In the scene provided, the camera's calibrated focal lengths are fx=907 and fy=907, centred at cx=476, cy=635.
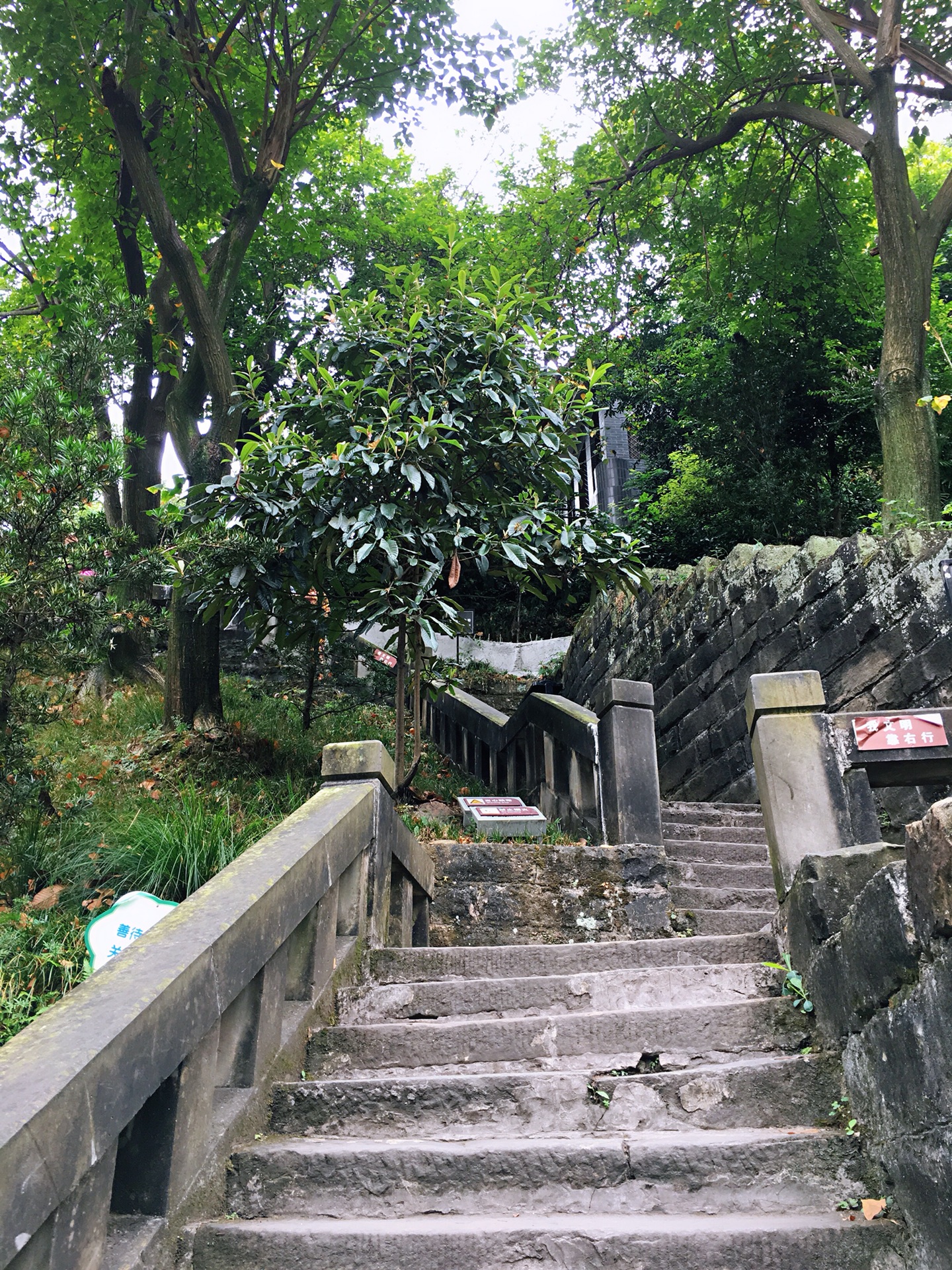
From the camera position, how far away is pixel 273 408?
6191mm

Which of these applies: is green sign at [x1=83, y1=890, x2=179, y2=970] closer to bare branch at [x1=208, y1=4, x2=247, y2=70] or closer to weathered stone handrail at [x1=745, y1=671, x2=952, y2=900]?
weathered stone handrail at [x1=745, y1=671, x2=952, y2=900]

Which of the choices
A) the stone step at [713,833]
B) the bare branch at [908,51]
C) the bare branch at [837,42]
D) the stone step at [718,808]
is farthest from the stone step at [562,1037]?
the bare branch at [908,51]

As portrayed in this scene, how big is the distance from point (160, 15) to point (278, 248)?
14.9 ft

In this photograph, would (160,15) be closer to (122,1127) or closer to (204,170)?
(204,170)

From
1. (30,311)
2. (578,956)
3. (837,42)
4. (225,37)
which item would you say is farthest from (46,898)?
(837,42)

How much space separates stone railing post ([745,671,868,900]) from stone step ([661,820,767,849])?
238cm

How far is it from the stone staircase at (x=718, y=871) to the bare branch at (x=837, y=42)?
23.1ft

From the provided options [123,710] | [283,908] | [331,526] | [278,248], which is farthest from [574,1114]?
[278,248]

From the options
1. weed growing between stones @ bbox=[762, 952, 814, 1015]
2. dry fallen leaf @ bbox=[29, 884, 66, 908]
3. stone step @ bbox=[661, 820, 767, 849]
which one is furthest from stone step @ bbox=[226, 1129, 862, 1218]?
stone step @ bbox=[661, 820, 767, 849]

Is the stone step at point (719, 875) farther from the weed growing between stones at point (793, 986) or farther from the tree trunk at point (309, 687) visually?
the tree trunk at point (309, 687)

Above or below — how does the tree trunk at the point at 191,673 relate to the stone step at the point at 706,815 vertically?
above

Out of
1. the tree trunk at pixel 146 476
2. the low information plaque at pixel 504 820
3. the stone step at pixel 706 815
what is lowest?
the stone step at pixel 706 815

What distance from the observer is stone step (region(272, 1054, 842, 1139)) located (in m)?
2.95

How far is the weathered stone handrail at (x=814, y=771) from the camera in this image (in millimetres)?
4188
